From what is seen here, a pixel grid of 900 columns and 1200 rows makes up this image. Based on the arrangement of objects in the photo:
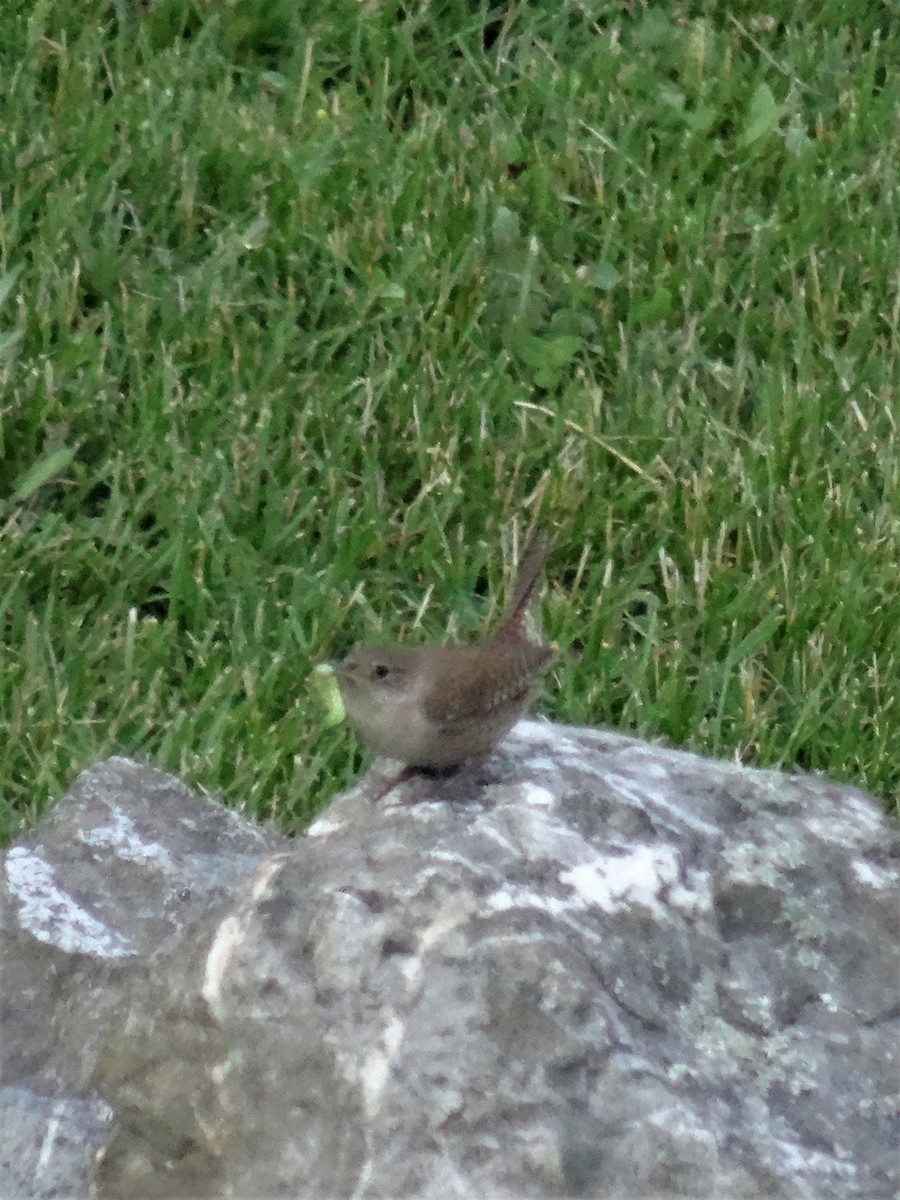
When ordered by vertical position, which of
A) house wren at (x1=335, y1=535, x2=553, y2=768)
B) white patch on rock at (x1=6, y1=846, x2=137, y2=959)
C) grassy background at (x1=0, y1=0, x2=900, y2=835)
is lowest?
white patch on rock at (x1=6, y1=846, x2=137, y2=959)

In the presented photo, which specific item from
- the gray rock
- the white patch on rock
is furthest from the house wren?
the white patch on rock

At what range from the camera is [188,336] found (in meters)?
5.01

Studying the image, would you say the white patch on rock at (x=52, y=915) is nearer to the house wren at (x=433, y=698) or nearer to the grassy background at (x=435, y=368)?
the grassy background at (x=435, y=368)

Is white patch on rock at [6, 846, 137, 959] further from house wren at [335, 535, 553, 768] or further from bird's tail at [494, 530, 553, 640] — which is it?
bird's tail at [494, 530, 553, 640]

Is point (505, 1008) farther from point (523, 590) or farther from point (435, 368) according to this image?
point (435, 368)

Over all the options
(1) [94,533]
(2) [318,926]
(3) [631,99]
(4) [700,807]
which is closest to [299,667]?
(1) [94,533]

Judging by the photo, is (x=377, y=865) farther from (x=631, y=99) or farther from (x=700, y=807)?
(x=631, y=99)

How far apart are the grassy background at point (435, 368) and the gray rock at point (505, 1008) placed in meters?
0.89

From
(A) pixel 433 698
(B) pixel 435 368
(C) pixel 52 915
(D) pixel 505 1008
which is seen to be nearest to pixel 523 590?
(A) pixel 433 698

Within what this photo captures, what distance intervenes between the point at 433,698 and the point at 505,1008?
69cm

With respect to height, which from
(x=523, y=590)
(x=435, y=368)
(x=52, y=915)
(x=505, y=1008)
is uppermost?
(x=505, y=1008)

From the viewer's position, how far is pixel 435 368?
200 inches

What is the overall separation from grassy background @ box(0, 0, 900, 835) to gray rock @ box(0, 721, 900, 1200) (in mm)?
886

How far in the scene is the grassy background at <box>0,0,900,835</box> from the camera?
431cm
